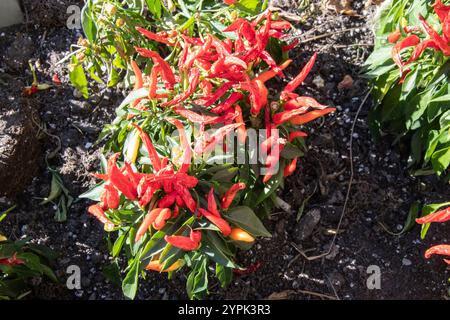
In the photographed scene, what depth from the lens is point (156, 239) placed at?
2357 mm

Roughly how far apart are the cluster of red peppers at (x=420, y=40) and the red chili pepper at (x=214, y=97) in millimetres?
749

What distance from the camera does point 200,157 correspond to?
2.40 m

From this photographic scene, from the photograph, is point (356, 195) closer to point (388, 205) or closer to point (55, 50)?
point (388, 205)

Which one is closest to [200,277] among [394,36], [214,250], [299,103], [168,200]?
[214,250]

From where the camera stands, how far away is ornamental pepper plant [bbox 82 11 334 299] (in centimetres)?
232

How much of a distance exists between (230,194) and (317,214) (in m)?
0.80

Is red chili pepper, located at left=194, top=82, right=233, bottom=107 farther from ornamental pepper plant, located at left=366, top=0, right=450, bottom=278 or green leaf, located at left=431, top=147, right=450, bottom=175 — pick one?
green leaf, located at left=431, top=147, right=450, bottom=175

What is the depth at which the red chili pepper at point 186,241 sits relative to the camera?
2232 mm

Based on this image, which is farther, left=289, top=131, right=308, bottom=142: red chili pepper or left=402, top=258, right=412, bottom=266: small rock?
left=402, top=258, right=412, bottom=266: small rock

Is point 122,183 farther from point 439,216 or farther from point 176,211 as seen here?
point 439,216

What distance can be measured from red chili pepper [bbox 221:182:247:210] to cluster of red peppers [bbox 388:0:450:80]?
2.81 ft

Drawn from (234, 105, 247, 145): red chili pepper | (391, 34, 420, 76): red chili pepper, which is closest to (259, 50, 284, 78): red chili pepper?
(234, 105, 247, 145): red chili pepper
